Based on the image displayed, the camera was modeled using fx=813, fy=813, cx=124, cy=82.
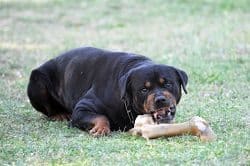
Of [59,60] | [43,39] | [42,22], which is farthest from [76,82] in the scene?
[42,22]

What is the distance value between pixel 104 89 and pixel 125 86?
0.52 meters

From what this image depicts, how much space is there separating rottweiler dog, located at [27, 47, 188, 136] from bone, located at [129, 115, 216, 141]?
15cm

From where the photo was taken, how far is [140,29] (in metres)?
16.9

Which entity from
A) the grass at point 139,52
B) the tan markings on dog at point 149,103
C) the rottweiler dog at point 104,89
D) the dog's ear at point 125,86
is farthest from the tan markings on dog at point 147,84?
the grass at point 139,52

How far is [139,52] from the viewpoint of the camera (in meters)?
13.9

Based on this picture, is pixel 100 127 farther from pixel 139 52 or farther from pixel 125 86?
pixel 139 52

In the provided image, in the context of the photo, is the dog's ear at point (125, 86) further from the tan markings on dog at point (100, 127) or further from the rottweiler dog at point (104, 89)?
the tan markings on dog at point (100, 127)

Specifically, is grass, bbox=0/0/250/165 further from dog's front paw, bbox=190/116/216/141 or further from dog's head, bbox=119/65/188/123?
dog's head, bbox=119/65/188/123

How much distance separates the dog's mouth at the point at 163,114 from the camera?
7.64 meters

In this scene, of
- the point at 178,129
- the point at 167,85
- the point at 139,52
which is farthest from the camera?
the point at 139,52

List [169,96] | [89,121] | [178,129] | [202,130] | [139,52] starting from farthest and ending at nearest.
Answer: [139,52] → [89,121] → [169,96] → [178,129] → [202,130]

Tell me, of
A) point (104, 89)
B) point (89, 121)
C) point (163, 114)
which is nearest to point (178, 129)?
point (163, 114)

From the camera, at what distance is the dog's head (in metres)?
7.64

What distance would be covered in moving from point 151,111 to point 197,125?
19.1 inches
